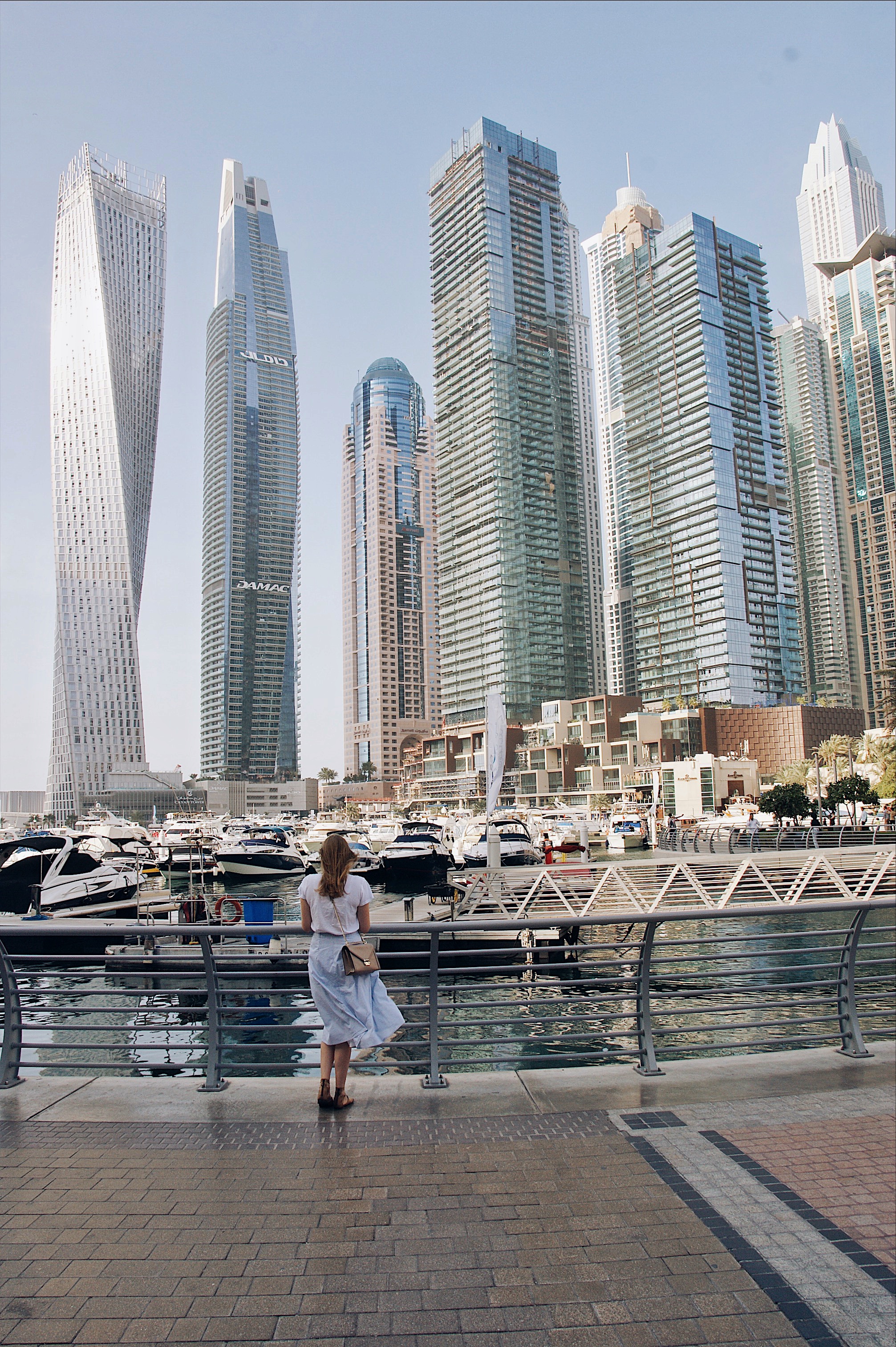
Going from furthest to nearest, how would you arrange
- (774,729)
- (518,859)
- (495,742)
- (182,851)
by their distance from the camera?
(774,729) → (182,851) → (518,859) → (495,742)

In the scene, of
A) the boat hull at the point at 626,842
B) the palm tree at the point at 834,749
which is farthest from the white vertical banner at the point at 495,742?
the palm tree at the point at 834,749

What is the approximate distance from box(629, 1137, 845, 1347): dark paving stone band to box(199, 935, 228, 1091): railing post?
3.33m

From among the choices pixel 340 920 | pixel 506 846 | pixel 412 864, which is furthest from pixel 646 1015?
pixel 412 864

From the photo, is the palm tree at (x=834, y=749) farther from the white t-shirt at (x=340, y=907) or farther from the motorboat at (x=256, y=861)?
the white t-shirt at (x=340, y=907)

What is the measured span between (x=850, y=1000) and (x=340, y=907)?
4.48 metres

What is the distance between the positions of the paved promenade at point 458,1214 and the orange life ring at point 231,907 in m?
18.2

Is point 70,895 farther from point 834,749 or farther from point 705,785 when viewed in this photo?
point 705,785

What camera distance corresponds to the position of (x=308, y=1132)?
5.49 meters

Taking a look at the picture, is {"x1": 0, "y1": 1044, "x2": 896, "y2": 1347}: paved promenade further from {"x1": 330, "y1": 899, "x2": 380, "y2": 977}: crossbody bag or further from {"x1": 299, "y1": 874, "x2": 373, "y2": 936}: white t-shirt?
{"x1": 299, "y1": 874, "x2": 373, "y2": 936}: white t-shirt

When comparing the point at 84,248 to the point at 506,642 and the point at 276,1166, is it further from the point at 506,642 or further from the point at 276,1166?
the point at 276,1166

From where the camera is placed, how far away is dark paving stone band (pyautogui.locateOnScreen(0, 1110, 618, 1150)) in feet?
17.4

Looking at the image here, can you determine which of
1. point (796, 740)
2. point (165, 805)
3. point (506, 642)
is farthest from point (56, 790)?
point (796, 740)

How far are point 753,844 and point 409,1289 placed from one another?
47817 millimetres

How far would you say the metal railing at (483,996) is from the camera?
6.40 m
